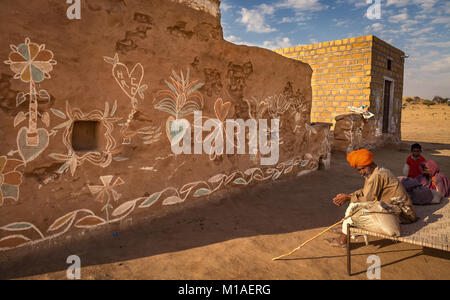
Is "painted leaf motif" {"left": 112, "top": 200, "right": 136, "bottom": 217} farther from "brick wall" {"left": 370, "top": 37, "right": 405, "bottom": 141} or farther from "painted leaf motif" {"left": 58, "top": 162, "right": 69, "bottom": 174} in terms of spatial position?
"brick wall" {"left": 370, "top": 37, "right": 405, "bottom": 141}

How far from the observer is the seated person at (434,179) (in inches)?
143

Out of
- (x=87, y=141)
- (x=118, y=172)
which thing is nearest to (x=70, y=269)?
(x=118, y=172)

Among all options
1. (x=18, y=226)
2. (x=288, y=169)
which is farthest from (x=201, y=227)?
(x=288, y=169)

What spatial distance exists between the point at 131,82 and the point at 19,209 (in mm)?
1539

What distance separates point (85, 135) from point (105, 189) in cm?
57

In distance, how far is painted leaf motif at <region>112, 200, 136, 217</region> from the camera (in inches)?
119

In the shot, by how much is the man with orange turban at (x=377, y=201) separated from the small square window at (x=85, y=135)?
2.55 metres

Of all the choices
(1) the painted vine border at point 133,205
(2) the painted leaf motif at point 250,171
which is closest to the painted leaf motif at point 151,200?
(1) the painted vine border at point 133,205

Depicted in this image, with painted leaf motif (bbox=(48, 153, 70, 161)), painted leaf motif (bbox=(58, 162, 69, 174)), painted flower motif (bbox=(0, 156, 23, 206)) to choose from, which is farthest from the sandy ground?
painted leaf motif (bbox=(48, 153, 70, 161))

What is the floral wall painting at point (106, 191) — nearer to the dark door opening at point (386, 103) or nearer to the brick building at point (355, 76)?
the brick building at point (355, 76)

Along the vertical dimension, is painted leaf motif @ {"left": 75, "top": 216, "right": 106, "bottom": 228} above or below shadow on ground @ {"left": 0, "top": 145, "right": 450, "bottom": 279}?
above

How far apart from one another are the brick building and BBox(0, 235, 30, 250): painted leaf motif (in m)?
10.0

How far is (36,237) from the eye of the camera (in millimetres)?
2482
